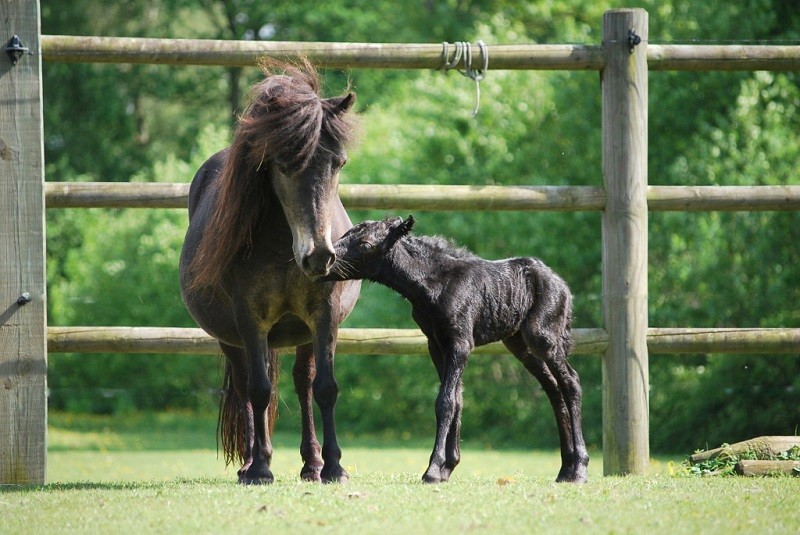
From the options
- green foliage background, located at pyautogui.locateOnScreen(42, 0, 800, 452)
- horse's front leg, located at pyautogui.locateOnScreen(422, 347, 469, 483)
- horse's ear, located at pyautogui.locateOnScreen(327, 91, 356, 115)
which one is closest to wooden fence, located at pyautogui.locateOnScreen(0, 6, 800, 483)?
horse's front leg, located at pyautogui.locateOnScreen(422, 347, 469, 483)

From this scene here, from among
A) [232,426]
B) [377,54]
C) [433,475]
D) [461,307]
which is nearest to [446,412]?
[433,475]

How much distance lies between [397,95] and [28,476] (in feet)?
80.5

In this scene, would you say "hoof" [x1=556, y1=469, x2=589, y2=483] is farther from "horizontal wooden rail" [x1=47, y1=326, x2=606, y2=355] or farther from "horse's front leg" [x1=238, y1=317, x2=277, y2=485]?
"horse's front leg" [x1=238, y1=317, x2=277, y2=485]

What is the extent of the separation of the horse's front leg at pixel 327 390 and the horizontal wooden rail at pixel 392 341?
87 cm

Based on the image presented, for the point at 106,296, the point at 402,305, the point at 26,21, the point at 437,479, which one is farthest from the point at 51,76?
the point at 437,479

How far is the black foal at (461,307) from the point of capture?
213 inches

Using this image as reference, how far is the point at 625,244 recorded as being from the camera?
6.37 m

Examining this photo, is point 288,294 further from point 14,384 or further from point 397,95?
point 397,95

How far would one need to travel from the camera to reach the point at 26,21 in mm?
6078

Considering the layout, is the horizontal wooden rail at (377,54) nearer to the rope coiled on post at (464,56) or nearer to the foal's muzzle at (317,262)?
the rope coiled on post at (464,56)

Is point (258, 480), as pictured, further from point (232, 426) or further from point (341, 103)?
point (341, 103)

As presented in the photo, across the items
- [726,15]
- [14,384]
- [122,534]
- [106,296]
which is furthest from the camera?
[106,296]

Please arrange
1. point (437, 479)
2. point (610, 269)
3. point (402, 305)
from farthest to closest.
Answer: point (402, 305) < point (610, 269) < point (437, 479)

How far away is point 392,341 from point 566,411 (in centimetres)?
122
